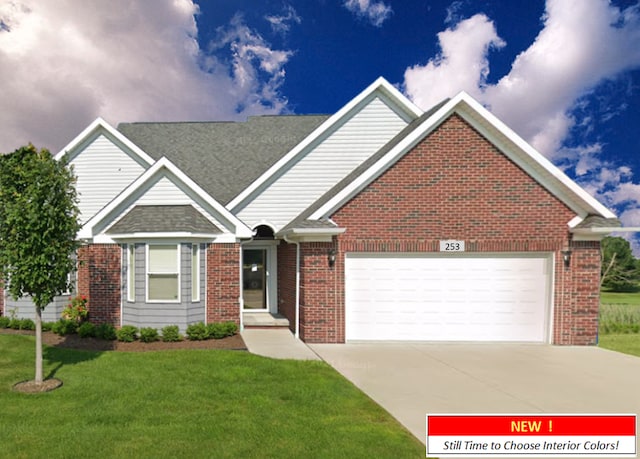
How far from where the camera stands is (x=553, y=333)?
471 inches

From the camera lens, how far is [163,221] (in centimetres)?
1271

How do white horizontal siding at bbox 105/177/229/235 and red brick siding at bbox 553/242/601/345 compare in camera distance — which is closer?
red brick siding at bbox 553/242/601/345

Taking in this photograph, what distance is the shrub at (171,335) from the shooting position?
1196 cm

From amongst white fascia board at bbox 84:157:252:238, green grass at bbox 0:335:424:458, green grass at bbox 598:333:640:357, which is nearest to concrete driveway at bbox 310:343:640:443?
green grass at bbox 0:335:424:458

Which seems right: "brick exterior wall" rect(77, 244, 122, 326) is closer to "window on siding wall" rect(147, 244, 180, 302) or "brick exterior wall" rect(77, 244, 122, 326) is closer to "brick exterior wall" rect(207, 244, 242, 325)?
"window on siding wall" rect(147, 244, 180, 302)

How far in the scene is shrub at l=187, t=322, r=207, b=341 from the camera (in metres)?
12.1

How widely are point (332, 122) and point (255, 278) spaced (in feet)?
22.7

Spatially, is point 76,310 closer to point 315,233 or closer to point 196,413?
point 315,233

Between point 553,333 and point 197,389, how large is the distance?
10130 millimetres

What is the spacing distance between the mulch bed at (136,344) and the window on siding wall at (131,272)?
60.3 inches

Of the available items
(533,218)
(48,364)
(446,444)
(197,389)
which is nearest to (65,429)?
(197,389)

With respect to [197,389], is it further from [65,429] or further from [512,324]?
[512,324]

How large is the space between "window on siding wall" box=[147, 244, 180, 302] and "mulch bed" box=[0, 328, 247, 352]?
1.44 metres

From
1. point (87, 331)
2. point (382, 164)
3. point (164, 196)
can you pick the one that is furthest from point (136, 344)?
point (382, 164)
